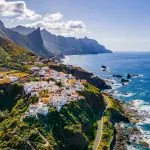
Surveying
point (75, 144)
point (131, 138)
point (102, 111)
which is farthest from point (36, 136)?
point (102, 111)

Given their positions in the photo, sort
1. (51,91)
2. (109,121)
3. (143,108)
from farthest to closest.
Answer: (143,108) < (51,91) < (109,121)

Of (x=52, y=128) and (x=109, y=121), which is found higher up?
(x=52, y=128)

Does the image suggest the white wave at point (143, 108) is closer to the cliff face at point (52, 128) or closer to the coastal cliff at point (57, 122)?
the coastal cliff at point (57, 122)

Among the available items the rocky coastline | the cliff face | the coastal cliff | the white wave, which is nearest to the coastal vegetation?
the coastal cliff

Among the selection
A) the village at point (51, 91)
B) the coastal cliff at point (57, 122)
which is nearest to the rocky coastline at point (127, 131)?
the coastal cliff at point (57, 122)

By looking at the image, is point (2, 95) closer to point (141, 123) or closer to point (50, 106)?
point (50, 106)

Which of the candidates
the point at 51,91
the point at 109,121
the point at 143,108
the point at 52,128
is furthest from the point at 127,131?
the point at 143,108

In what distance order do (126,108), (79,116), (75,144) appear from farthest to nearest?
(126,108), (79,116), (75,144)

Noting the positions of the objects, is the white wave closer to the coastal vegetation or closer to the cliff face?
the coastal vegetation

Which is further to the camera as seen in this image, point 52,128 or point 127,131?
point 127,131

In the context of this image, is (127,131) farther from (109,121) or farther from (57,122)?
(57,122)
